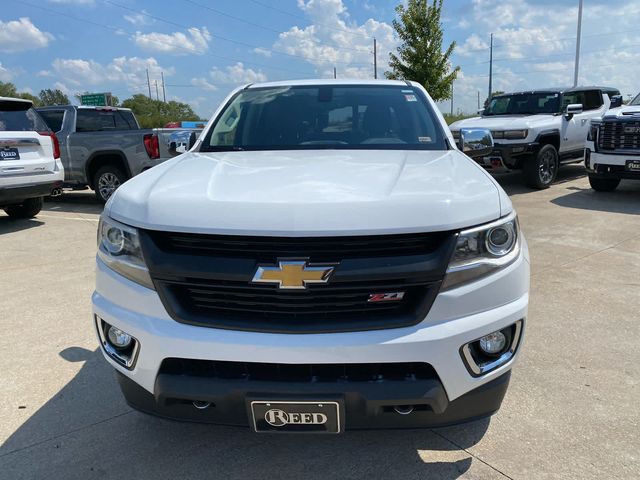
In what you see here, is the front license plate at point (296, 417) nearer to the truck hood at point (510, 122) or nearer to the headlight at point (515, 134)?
the truck hood at point (510, 122)

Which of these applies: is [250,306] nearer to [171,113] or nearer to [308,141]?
[308,141]

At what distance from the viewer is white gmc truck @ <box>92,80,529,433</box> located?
191cm

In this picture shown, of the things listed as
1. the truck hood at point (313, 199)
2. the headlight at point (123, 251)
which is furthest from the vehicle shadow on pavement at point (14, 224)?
the headlight at point (123, 251)

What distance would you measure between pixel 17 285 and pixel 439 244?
453 centimetres

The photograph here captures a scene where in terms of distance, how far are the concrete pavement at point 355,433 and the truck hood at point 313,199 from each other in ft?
3.70

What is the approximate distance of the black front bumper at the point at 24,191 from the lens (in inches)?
276

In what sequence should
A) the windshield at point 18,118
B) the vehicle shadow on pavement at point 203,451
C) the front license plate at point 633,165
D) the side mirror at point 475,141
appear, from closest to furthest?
the vehicle shadow on pavement at point 203,451 < the side mirror at point 475,141 < the windshield at point 18,118 < the front license plate at point 633,165

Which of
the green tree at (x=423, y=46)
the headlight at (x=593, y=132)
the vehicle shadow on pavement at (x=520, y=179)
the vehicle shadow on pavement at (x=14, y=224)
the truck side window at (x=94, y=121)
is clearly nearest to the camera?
the vehicle shadow on pavement at (x=14, y=224)

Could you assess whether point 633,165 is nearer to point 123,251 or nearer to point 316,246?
point 316,246

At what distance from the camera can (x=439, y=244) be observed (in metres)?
1.98

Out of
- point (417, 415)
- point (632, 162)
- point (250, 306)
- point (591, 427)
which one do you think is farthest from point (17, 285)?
point (632, 162)

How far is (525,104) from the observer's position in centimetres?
1062

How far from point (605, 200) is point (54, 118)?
9812mm

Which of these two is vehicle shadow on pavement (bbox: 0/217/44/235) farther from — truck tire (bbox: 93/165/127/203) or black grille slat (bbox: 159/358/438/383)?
black grille slat (bbox: 159/358/438/383)
